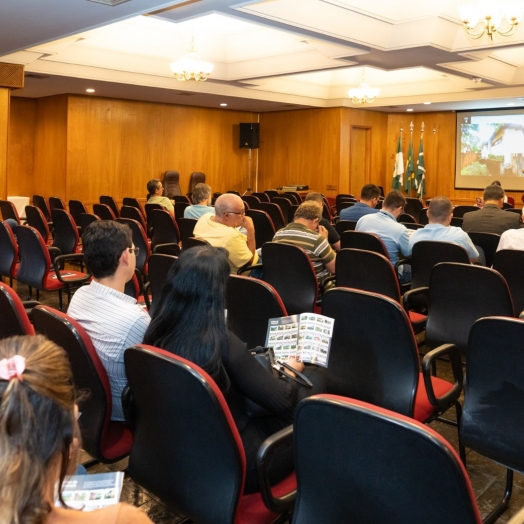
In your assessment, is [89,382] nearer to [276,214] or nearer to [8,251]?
[8,251]

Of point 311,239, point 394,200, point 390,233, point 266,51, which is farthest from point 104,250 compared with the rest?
point 266,51

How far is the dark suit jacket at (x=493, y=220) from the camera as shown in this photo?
590cm

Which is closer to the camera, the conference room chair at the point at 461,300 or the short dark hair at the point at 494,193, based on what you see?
the conference room chair at the point at 461,300

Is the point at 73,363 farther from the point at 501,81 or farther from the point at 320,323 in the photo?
the point at 501,81

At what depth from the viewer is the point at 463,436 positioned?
2473mm

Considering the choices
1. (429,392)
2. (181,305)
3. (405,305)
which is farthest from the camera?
(405,305)

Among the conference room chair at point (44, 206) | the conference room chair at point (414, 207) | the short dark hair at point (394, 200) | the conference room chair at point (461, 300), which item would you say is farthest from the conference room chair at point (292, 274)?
the conference room chair at point (414, 207)

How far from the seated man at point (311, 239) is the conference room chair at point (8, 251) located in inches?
93.9

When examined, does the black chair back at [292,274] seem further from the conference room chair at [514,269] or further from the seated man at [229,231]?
the conference room chair at [514,269]

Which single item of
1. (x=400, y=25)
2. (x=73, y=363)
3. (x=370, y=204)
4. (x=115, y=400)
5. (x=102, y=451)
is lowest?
(x=102, y=451)

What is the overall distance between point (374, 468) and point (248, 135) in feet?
48.0

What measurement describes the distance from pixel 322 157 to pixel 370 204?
815cm

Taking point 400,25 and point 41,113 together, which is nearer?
point 400,25

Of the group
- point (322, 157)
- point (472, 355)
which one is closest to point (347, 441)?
point (472, 355)
